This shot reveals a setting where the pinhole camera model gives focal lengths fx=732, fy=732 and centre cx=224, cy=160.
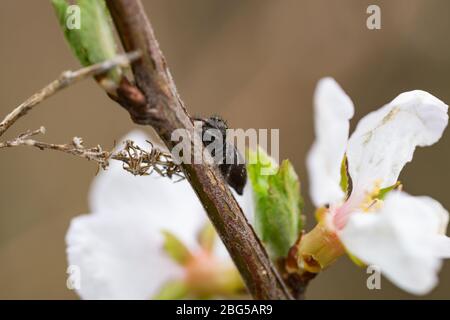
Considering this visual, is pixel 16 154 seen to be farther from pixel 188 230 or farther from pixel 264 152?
pixel 264 152

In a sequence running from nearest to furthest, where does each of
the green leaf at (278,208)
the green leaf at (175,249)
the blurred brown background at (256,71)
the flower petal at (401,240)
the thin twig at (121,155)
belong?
the flower petal at (401,240) < the thin twig at (121,155) < the green leaf at (278,208) < the green leaf at (175,249) < the blurred brown background at (256,71)

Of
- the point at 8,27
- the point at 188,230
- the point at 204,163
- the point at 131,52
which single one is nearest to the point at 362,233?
the point at 204,163

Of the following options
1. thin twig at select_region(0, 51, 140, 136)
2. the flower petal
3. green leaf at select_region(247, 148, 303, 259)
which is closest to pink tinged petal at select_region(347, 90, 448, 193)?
green leaf at select_region(247, 148, 303, 259)

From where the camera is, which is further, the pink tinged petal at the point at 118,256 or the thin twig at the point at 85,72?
the pink tinged petal at the point at 118,256

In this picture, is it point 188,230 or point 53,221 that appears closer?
point 188,230

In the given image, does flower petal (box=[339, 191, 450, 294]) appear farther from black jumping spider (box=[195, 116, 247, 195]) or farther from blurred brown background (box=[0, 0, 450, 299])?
blurred brown background (box=[0, 0, 450, 299])

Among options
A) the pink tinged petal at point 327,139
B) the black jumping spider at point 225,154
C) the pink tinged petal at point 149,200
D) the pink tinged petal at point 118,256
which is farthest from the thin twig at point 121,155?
the pink tinged petal at point 149,200

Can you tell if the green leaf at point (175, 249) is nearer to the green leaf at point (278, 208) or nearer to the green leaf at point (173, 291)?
the green leaf at point (173, 291)
